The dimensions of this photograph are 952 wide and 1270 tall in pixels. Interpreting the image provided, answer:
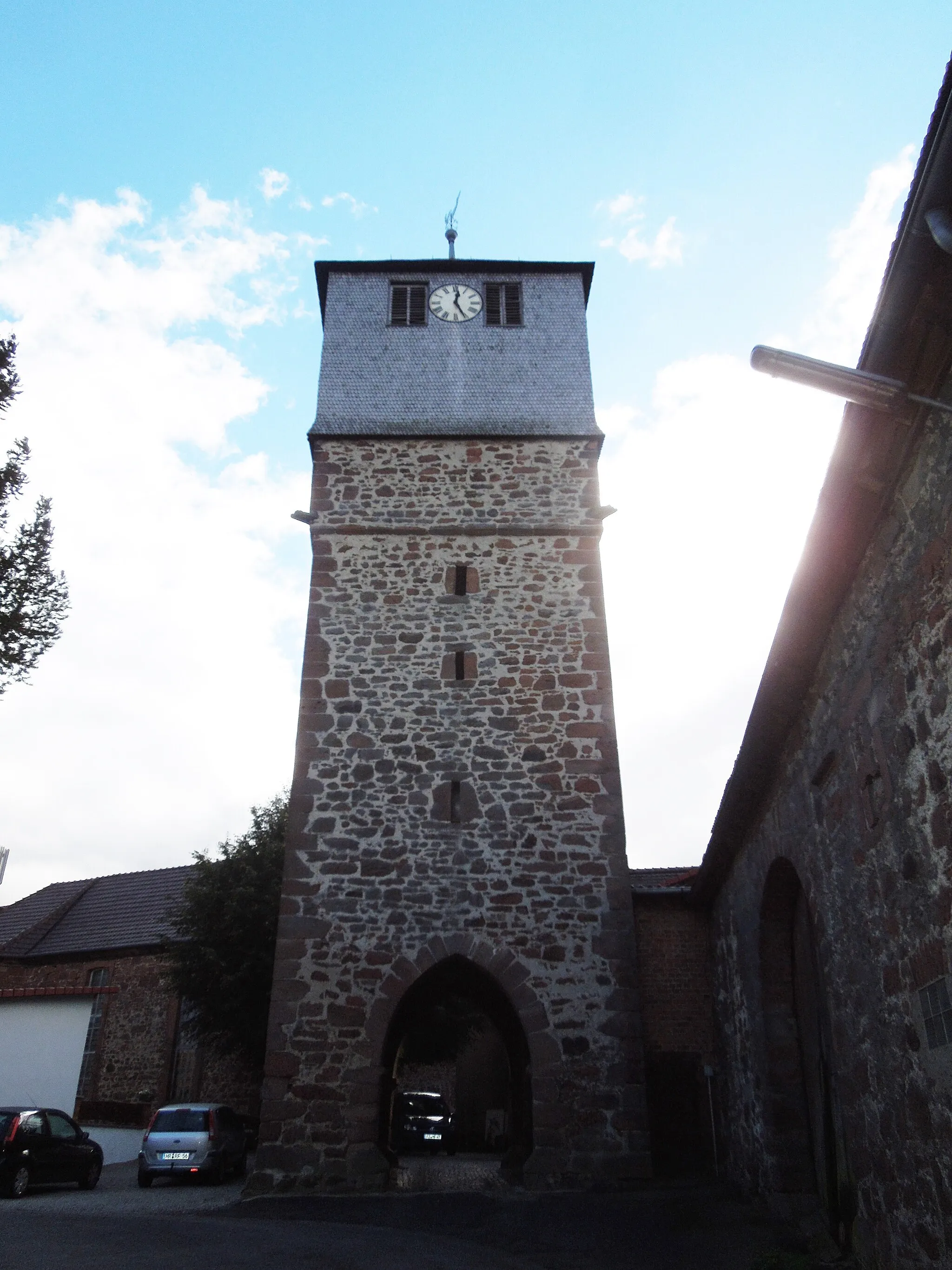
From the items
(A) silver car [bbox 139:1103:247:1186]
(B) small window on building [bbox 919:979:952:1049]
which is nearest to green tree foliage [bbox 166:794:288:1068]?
(A) silver car [bbox 139:1103:247:1186]

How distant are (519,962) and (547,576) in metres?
4.90

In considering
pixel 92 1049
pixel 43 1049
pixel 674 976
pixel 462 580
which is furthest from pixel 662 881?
pixel 92 1049

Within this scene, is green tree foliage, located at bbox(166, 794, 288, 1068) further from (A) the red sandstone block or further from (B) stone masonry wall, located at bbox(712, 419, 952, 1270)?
(B) stone masonry wall, located at bbox(712, 419, 952, 1270)

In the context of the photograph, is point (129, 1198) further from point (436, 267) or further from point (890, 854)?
point (436, 267)

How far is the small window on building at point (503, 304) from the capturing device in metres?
15.6

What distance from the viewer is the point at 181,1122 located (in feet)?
43.6

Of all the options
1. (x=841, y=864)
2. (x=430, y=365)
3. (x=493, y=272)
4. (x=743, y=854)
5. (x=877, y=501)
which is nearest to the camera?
(x=877, y=501)

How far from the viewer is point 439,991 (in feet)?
38.4

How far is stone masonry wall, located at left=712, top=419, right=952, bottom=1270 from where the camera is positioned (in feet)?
14.3

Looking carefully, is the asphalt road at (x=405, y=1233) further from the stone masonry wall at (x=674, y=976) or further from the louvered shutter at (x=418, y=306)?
the louvered shutter at (x=418, y=306)

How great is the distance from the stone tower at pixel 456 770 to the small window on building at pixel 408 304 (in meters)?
0.25

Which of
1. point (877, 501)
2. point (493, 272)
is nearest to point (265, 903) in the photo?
point (493, 272)

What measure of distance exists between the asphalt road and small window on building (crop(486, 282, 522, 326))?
1200 centimetres

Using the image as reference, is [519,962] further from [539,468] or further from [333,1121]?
Answer: [539,468]
